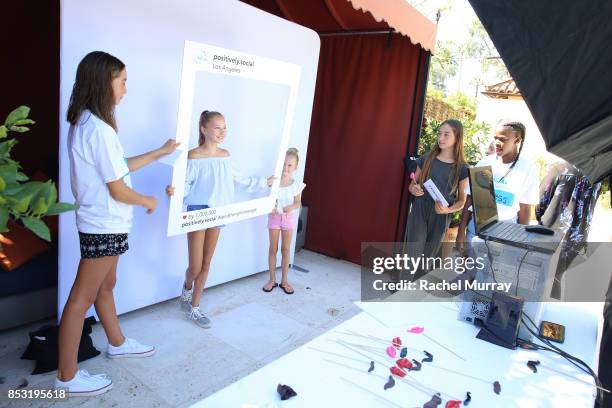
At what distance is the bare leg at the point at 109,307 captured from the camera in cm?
229

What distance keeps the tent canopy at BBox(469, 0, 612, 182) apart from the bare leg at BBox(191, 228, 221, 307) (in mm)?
2368

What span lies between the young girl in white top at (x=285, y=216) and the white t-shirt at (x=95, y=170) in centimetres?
174

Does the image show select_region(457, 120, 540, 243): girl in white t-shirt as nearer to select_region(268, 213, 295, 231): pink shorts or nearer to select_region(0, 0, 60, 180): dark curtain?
select_region(268, 213, 295, 231): pink shorts

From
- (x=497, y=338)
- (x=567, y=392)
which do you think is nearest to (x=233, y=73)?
(x=497, y=338)

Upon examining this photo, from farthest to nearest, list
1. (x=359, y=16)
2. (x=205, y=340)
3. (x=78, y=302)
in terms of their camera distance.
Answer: (x=359, y=16)
(x=205, y=340)
(x=78, y=302)

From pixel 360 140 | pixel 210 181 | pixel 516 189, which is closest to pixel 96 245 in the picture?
pixel 210 181

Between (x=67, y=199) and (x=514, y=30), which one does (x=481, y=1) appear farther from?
(x=67, y=199)

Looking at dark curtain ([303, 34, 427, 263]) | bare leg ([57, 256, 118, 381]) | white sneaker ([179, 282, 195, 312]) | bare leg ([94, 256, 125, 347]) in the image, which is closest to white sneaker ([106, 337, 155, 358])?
bare leg ([94, 256, 125, 347])

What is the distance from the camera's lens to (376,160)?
467 cm

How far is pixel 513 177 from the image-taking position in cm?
317

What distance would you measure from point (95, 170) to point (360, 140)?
10.7 ft

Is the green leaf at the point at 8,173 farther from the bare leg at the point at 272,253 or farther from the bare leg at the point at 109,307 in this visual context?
the bare leg at the point at 272,253

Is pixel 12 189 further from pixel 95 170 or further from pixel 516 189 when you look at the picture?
pixel 516 189

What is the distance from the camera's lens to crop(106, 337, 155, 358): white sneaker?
2533 mm
